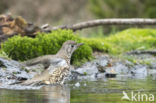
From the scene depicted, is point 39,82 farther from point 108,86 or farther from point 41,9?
point 41,9

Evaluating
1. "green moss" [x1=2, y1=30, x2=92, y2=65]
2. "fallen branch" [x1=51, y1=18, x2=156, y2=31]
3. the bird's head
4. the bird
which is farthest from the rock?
"fallen branch" [x1=51, y1=18, x2=156, y2=31]

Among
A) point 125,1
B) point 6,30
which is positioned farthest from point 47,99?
point 125,1

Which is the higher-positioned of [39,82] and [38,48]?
[38,48]

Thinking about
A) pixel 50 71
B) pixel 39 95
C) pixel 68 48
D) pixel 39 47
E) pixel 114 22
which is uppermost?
pixel 114 22

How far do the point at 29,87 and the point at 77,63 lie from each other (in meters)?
3.42

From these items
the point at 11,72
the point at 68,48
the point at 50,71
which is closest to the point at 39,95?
the point at 50,71

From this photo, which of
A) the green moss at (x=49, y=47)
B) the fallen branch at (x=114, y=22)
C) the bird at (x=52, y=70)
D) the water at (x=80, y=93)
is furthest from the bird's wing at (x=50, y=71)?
the fallen branch at (x=114, y=22)

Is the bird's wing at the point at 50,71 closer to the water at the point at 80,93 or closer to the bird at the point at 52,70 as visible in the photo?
the bird at the point at 52,70

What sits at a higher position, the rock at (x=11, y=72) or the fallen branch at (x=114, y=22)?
the fallen branch at (x=114, y=22)

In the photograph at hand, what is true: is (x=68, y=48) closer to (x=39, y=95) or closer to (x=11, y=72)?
(x=11, y=72)

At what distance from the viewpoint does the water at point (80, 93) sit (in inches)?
239

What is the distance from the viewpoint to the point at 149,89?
7574mm

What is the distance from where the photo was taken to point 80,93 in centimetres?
700

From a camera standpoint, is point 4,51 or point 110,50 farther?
point 110,50
